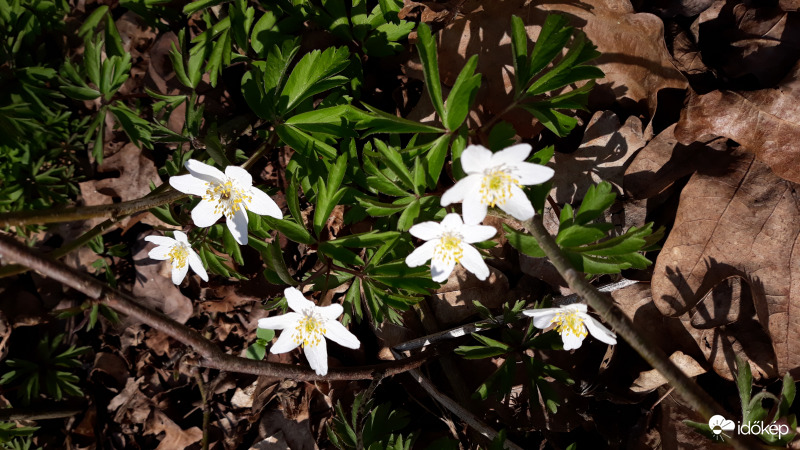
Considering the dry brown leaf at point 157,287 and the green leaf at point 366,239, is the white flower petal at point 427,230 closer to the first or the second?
the green leaf at point 366,239

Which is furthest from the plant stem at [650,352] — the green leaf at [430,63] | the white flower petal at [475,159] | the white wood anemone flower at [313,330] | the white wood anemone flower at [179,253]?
the white wood anemone flower at [179,253]

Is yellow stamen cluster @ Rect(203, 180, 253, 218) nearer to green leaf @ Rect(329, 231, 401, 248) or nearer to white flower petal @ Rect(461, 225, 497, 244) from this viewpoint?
green leaf @ Rect(329, 231, 401, 248)

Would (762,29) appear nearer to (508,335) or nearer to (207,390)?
(508,335)

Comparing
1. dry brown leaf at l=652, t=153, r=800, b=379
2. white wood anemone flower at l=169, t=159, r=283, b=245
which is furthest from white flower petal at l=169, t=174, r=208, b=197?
dry brown leaf at l=652, t=153, r=800, b=379

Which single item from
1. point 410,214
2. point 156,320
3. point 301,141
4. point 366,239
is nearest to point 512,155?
point 410,214

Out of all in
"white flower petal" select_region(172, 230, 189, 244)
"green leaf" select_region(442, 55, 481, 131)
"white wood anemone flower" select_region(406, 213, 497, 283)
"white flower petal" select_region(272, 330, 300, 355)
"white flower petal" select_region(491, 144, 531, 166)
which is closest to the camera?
"white flower petal" select_region(491, 144, 531, 166)

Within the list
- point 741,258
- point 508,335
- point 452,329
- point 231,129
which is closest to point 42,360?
point 231,129

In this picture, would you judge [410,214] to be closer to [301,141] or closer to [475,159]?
[475,159]
